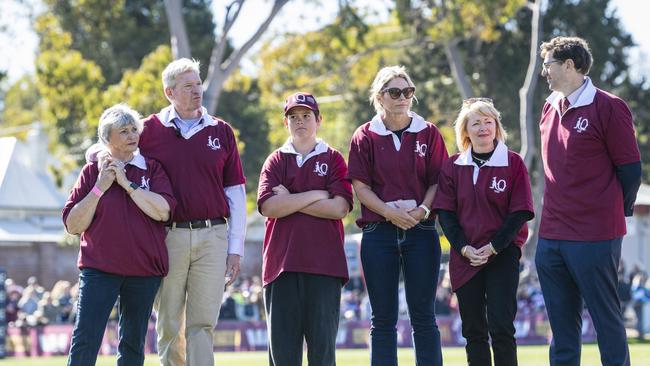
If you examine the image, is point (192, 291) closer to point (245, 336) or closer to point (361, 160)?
point (361, 160)

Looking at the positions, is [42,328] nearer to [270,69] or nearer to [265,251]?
[270,69]

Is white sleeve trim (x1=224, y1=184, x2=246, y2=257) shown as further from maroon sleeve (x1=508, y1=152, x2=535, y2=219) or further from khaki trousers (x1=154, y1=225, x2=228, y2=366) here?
maroon sleeve (x1=508, y1=152, x2=535, y2=219)

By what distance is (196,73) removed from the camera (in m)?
8.64

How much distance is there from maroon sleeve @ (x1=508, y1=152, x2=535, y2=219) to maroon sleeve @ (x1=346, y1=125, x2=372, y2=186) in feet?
3.48

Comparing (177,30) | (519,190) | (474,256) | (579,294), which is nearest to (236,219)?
(474,256)

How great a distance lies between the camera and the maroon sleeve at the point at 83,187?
8.19m

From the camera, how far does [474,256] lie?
27.3ft

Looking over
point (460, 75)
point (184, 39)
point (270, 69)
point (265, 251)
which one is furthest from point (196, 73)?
point (270, 69)

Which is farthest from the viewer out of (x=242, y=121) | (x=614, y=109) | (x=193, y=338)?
(x=242, y=121)

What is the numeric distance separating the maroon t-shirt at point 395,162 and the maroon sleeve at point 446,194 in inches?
5.9

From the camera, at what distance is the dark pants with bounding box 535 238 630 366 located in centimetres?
793

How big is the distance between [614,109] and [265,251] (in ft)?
8.91

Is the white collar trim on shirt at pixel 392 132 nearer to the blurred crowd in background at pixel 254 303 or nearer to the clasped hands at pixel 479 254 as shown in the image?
the clasped hands at pixel 479 254

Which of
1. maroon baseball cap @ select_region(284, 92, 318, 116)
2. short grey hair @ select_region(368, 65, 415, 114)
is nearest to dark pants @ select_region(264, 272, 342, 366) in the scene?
maroon baseball cap @ select_region(284, 92, 318, 116)
